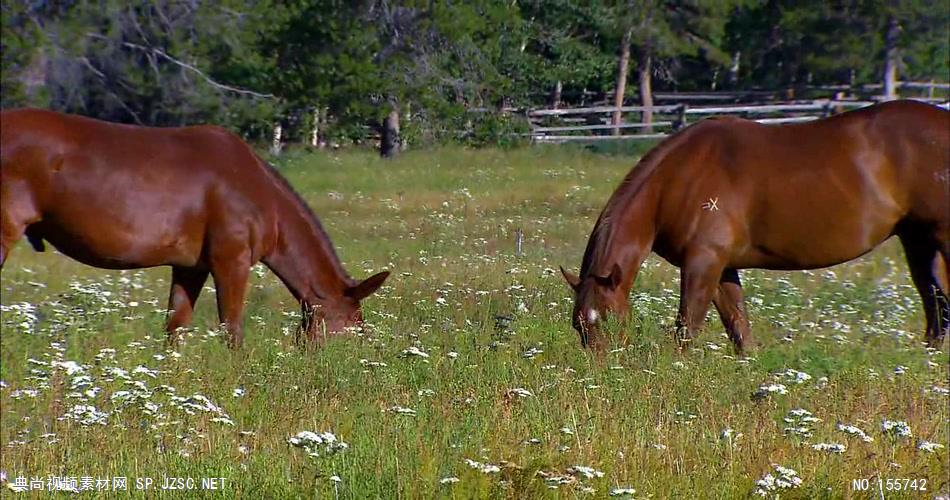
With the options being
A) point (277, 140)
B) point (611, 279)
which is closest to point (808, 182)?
point (611, 279)

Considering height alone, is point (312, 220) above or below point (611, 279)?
above

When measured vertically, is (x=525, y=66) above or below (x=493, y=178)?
above

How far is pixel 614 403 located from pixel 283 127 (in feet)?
71.3

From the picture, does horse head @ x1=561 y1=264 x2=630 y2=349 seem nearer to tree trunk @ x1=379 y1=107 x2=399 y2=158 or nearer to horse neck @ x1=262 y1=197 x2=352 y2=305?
horse neck @ x1=262 y1=197 x2=352 y2=305

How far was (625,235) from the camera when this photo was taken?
8055mm

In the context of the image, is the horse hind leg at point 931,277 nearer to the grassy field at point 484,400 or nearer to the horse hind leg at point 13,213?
the grassy field at point 484,400

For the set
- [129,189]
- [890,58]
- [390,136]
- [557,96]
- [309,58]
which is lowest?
[390,136]

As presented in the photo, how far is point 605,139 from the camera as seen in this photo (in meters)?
28.5

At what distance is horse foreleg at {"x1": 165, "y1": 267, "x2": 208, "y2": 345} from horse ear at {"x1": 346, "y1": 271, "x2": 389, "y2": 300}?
1099mm

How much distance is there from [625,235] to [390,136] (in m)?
17.2

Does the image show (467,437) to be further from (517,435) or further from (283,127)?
(283,127)

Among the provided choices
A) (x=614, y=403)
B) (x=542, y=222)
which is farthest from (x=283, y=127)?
(x=614, y=403)

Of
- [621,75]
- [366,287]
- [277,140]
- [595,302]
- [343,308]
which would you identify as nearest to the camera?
[595,302]

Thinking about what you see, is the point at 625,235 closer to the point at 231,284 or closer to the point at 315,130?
the point at 231,284
